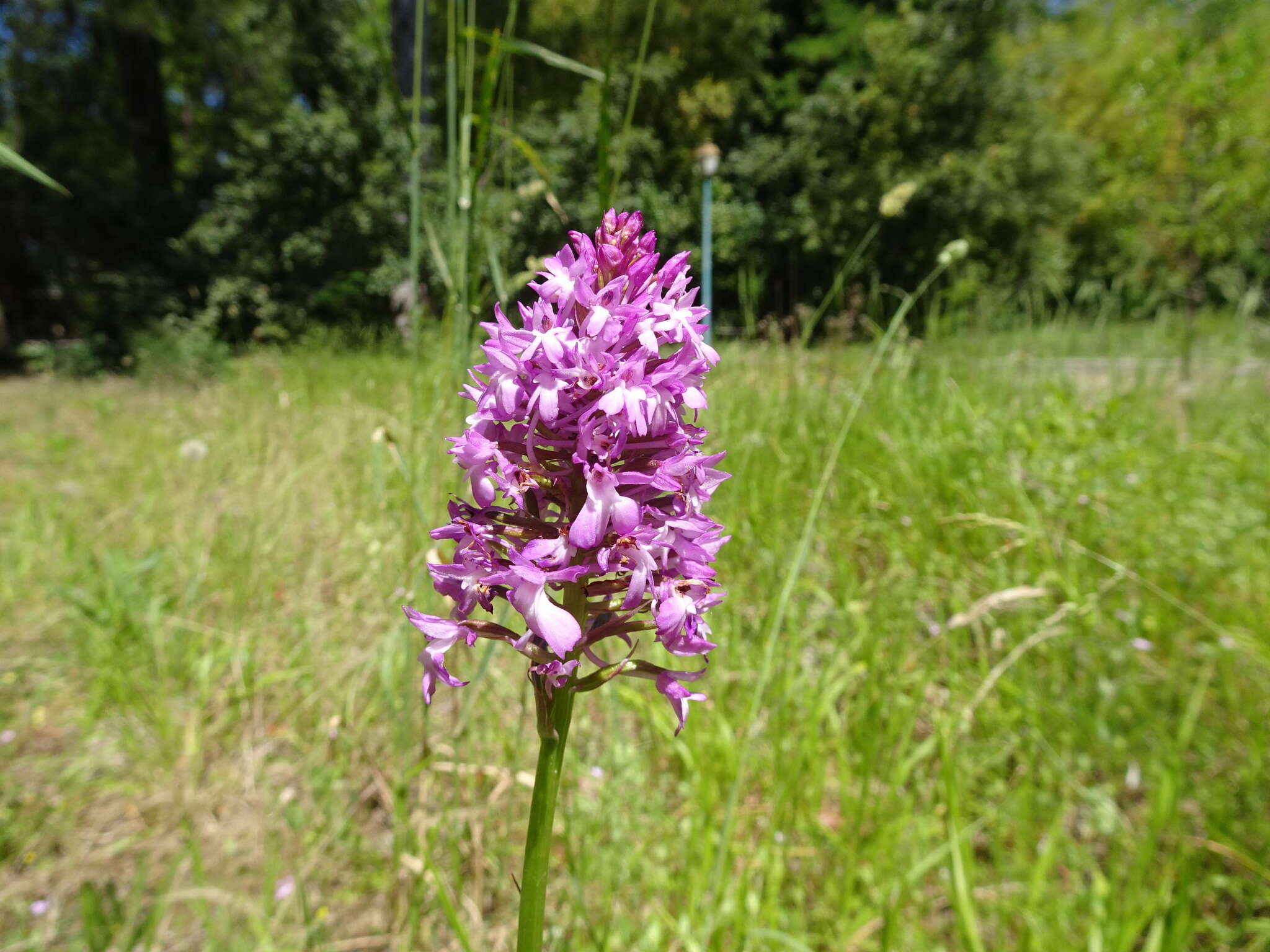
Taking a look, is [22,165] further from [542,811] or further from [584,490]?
[542,811]

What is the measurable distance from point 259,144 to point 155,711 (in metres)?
18.9

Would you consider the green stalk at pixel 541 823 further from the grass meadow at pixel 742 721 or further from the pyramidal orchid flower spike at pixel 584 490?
the grass meadow at pixel 742 721

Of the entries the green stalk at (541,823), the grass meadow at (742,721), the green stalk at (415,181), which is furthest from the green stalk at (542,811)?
the green stalk at (415,181)

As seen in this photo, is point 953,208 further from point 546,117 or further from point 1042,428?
point 1042,428

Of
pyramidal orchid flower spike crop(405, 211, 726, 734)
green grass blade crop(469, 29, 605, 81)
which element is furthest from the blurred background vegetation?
pyramidal orchid flower spike crop(405, 211, 726, 734)

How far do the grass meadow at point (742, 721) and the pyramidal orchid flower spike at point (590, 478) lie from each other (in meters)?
0.80

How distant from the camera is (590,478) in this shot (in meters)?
0.82

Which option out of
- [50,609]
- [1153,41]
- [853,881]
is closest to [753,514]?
[853,881]

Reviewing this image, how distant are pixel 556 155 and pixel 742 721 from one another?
16.8m

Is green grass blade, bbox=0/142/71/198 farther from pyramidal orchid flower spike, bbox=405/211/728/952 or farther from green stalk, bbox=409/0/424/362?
green stalk, bbox=409/0/424/362

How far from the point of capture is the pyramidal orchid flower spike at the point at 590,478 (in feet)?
2.68

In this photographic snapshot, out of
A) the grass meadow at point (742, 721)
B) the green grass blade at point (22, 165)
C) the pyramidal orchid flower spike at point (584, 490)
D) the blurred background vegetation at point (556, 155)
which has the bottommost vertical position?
the grass meadow at point (742, 721)

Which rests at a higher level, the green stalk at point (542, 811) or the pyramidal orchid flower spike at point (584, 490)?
the pyramidal orchid flower spike at point (584, 490)

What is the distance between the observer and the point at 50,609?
3.41 metres
